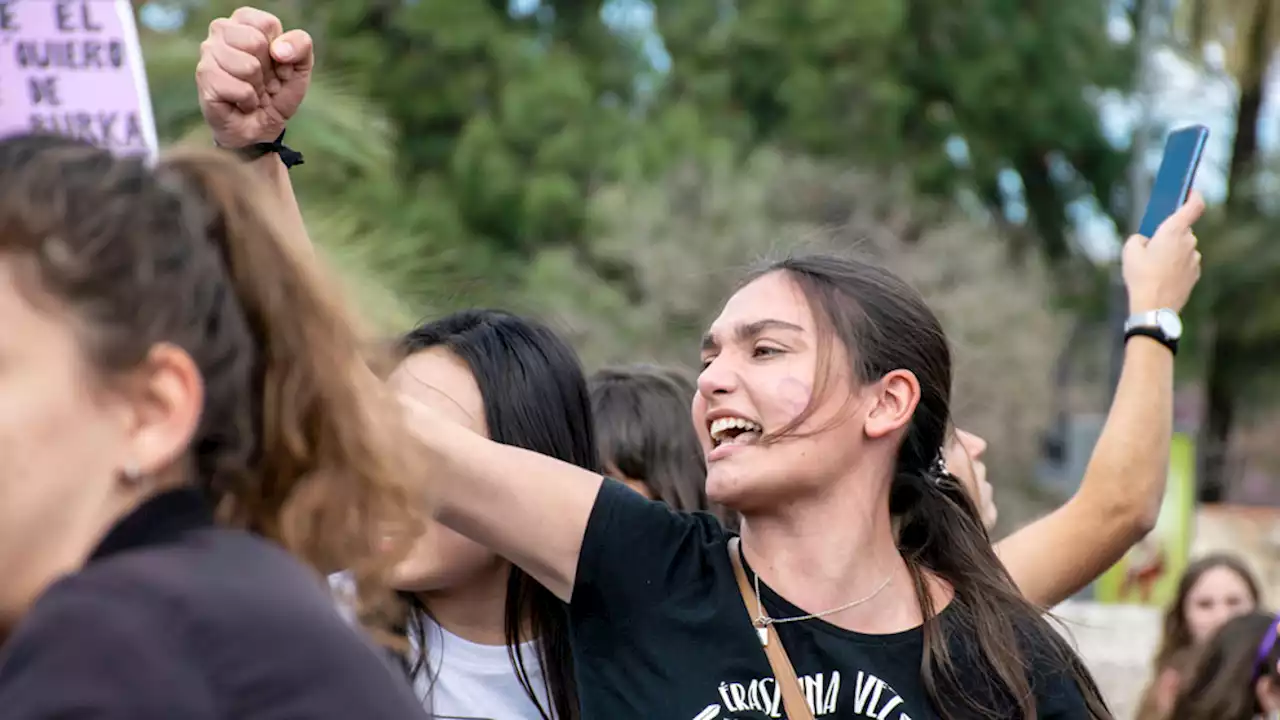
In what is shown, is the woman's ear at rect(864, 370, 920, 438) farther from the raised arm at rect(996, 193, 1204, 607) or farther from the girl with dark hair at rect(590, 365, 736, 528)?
the girl with dark hair at rect(590, 365, 736, 528)

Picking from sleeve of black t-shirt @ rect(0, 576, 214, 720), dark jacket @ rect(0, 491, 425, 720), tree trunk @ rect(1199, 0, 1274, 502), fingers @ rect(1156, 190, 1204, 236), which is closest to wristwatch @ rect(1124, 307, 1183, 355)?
fingers @ rect(1156, 190, 1204, 236)

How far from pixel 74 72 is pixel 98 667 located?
1859 millimetres

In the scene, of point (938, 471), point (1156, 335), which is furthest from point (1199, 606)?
point (938, 471)

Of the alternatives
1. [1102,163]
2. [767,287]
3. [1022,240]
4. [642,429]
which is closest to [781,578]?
[767,287]

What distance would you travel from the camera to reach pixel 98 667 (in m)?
1.29

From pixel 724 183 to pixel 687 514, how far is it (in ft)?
50.8

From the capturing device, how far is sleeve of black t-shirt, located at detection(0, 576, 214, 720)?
4.17 feet

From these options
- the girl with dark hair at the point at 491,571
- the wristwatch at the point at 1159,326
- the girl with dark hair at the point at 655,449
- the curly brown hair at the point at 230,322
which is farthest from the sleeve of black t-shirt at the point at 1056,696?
the curly brown hair at the point at 230,322

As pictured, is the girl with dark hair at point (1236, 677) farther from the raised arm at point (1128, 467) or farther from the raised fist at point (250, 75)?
the raised fist at point (250, 75)

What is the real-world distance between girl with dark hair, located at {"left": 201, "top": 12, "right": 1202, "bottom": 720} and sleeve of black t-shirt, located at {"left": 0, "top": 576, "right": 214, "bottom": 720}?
124 centimetres

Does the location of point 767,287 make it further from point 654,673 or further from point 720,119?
point 720,119

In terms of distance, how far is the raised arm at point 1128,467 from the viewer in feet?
11.2

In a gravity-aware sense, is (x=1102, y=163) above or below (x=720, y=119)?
above

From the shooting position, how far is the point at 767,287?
306 centimetres
